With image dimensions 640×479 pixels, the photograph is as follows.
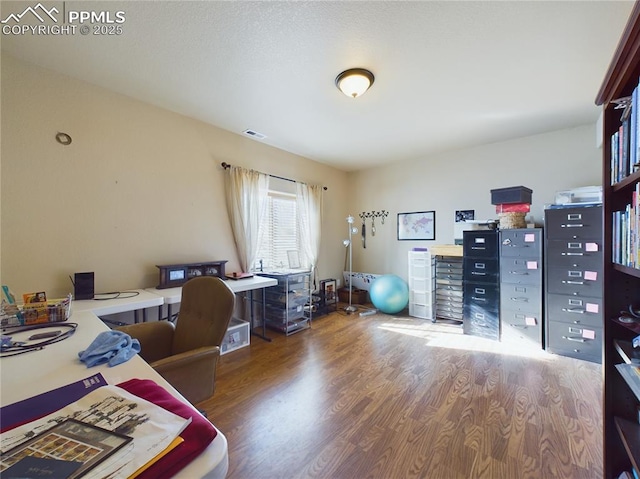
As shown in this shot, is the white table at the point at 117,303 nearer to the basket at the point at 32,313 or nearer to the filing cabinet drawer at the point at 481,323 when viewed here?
the basket at the point at 32,313

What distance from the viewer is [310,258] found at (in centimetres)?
432

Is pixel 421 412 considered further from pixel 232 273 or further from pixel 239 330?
pixel 232 273

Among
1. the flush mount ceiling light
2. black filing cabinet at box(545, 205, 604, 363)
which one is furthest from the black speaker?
black filing cabinet at box(545, 205, 604, 363)

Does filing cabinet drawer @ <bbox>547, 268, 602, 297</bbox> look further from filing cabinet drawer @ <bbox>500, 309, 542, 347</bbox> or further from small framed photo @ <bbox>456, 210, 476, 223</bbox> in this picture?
small framed photo @ <bbox>456, 210, 476, 223</bbox>

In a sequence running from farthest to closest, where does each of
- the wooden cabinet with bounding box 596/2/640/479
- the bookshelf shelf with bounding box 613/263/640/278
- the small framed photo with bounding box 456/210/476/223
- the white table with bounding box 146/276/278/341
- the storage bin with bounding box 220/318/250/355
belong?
the small framed photo with bounding box 456/210/476/223, the storage bin with bounding box 220/318/250/355, the white table with bounding box 146/276/278/341, the wooden cabinet with bounding box 596/2/640/479, the bookshelf shelf with bounding box 613/263/640/278

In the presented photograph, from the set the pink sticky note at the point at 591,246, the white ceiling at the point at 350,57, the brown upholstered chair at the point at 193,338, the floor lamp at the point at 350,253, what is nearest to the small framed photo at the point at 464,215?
the white ceiling at the point at 350,57

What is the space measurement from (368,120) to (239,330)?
281 centimetres

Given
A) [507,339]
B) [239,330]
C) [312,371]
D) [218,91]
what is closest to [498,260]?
[507,339]

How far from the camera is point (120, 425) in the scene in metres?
0.60

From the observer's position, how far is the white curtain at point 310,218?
13.8 ft

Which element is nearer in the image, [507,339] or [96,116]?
[96,116]

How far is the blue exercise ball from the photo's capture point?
405 centimetres

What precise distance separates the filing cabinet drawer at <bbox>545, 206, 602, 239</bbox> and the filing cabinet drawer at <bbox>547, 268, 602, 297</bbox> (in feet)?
1.20

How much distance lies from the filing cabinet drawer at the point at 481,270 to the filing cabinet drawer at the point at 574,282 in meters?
0.51
